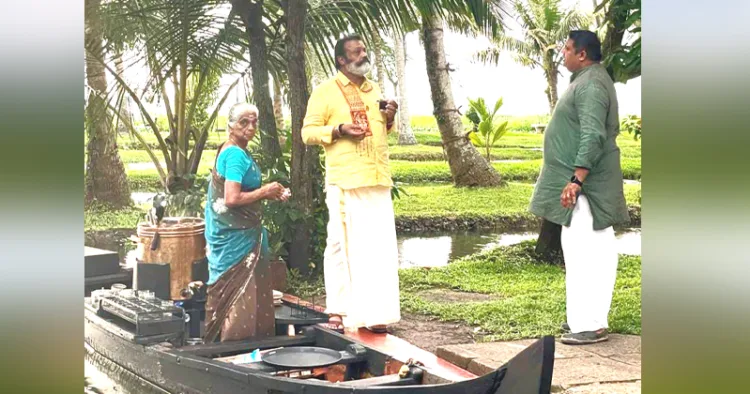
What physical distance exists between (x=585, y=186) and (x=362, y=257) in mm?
1132

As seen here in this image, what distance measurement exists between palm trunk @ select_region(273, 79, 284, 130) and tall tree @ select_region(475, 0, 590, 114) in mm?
1043

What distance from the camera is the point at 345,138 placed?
5531 millimetres

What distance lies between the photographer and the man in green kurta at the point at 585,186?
5.30m

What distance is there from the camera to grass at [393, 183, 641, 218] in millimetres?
5797

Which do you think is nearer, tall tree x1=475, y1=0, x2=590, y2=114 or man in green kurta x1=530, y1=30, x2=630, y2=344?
man in green kurta x1=530, y1=30, x2=630, y2=344

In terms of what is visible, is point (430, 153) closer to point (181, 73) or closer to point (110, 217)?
point (181, 73)

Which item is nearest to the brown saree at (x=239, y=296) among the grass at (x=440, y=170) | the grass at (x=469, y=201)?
the grass at (x=440, y=170)

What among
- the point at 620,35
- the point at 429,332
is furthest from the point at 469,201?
the point at 620,35

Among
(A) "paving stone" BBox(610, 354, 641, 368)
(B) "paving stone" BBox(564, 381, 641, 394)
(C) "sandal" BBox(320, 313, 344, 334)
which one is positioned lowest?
(B) "paving stone" BBox(564, 381, 641, 394)

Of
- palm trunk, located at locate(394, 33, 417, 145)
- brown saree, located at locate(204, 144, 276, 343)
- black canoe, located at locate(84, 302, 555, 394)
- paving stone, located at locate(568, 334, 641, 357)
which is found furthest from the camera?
palm trunk, located at locate(394, 33, 417, 145)

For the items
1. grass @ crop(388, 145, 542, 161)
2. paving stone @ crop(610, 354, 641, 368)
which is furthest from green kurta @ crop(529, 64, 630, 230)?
paving stone @ crop(610, 354, 641, 368)

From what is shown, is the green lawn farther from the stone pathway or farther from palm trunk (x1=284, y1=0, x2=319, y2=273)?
the stone pathway
